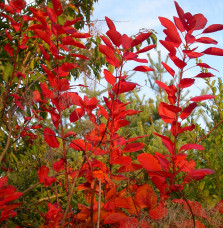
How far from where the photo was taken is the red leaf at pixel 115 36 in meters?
1.01

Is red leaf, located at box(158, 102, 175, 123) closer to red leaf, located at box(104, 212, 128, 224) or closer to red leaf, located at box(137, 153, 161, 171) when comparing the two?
red leaf, located at box(137, 153, 161, 171)

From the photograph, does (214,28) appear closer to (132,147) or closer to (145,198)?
(132,147)

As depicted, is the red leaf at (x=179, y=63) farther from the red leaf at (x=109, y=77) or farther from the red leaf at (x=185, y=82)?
the red leaf at (x=109, y=77)

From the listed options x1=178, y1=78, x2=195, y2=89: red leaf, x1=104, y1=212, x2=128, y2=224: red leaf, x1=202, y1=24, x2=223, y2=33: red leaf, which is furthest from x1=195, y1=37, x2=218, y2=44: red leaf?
x1=104, y1=212, x2=128, y2=224: red leaf

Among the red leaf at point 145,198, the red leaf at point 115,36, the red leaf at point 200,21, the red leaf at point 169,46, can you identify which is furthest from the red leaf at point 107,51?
the red leaf at point 145,198

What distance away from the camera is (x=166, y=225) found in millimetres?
941

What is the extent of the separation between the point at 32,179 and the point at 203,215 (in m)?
A: 1.24

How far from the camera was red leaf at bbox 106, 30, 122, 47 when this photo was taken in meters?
1.01

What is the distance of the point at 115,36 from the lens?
1020 mm

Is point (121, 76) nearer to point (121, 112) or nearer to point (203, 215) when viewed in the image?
point (121, 112)

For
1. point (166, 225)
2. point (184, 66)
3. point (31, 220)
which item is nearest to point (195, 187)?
point (166, 225)

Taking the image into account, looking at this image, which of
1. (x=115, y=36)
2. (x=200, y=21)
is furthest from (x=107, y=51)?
(x=200, y=21)

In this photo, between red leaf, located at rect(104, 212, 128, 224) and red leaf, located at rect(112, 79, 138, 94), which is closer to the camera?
red leaf, located at rect(104, 212, 128, 224)

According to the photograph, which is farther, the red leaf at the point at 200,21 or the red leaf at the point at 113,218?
the red leaf at the point at 200,21
